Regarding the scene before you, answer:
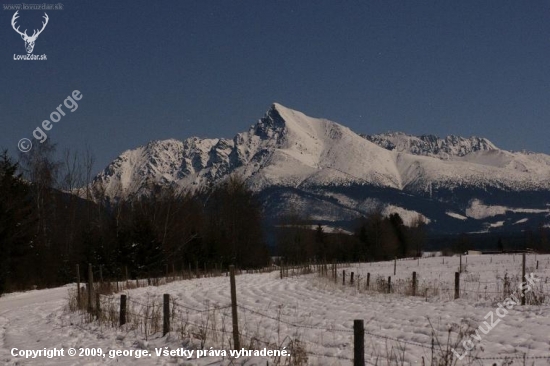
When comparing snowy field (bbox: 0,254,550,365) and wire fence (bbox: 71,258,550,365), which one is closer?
wire fence (bbox: 71,258,550,365)

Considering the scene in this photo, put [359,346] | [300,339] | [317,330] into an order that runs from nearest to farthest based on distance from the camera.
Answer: [359,346] < [300,339] < [317,330]

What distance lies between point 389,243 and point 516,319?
89826 mm

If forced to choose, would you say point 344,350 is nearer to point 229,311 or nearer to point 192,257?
point 229,311

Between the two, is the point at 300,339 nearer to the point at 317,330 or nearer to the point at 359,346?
the point at 317,330

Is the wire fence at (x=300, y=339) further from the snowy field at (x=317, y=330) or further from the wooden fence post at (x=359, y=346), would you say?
the wooden fence post at (x=359, y=346)

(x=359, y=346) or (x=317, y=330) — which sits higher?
(x=359, y=346)

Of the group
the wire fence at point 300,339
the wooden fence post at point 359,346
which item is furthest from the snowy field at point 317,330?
the wooden fence post at point 359,346

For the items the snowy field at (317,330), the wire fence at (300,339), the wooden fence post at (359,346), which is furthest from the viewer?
the snowy field at (317,330)

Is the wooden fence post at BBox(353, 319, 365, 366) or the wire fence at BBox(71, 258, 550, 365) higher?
the wooden fence post at BBox(353, 319, 365, 366)

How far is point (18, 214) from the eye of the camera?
3512 cm

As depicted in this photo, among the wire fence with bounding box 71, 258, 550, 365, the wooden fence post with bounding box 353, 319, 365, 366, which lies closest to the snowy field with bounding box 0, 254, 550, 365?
the wire fence with bounding box 71, 258, 550, 365

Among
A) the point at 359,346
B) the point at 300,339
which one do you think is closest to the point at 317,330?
the point at 300,339

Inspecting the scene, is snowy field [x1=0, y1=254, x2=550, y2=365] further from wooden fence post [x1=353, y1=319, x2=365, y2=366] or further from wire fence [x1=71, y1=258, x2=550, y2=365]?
wooden fence post [x1=353, y1=319, x2=365, y2=366]

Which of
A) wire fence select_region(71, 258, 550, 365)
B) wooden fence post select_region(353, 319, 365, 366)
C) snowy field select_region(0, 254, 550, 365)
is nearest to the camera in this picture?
wooden fence post select_region(353, 319, 365, 366)
